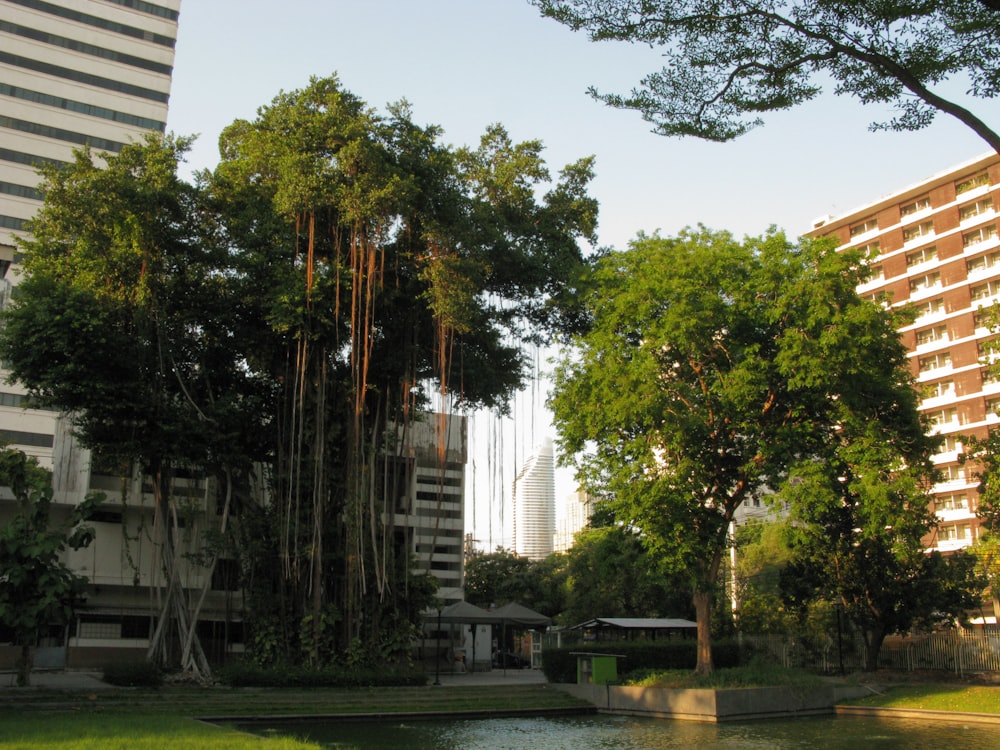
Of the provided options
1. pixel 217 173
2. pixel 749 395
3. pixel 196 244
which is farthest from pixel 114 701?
pixel 749 395

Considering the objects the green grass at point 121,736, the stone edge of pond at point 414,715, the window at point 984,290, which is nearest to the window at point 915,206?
the window at point 984,290

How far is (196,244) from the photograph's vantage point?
22.7 metres

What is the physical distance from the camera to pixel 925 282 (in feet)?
205

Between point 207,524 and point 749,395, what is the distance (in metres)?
16.5

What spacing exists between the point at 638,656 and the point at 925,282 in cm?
4809

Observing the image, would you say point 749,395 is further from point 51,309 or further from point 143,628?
point 143,628

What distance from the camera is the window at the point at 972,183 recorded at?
59.1m

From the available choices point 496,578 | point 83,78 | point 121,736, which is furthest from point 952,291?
point 121,736

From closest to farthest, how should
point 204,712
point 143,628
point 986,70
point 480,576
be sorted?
point 986,70
point 204,712
point 143,628
point 480,576

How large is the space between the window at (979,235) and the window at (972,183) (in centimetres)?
297

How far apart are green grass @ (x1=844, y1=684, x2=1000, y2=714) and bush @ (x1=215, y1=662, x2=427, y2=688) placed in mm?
11026

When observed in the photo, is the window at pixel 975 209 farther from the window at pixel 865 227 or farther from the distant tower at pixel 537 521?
the distant tower at pixel 537 521

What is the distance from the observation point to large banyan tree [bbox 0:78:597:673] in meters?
21.2

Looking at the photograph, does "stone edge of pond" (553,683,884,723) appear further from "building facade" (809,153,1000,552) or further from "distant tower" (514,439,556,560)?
"distant tower" (514,439,556,560)
